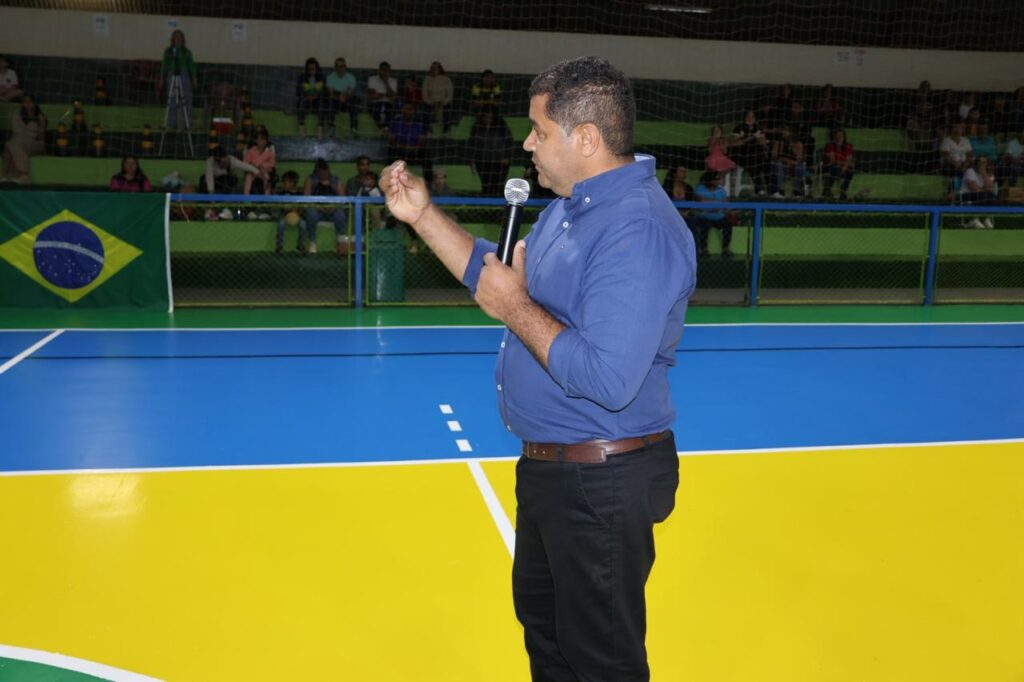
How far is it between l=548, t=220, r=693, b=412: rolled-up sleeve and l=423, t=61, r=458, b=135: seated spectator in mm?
13961

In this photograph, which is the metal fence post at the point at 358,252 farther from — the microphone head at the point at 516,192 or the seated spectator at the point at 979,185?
Answer: the seated spectator at the point at 979,185

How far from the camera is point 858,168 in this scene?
16.5 metres

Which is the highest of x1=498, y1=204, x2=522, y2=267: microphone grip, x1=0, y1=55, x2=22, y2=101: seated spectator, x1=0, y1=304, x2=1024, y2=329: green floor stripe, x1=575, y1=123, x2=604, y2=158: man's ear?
x1=0, y1=55, x2=22, y2=101: seated spectator

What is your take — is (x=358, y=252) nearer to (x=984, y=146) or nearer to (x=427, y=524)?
(x=427, y=524)

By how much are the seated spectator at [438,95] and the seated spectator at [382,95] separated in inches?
22.7

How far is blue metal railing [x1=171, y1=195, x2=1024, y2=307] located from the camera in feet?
38.7

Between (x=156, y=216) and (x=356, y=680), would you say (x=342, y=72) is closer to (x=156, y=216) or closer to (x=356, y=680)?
(x=156, y=216)

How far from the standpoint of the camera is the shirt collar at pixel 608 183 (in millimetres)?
2375

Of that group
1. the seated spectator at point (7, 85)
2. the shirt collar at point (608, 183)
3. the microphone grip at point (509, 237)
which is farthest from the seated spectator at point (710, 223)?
the microphone grip at point (509, 237)

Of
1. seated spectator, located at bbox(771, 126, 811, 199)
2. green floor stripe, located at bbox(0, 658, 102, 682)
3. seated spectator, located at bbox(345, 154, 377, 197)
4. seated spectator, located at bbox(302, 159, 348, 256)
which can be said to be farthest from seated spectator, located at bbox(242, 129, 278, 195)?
green floor stripe, located at bbox(0, 658, 102, 682)

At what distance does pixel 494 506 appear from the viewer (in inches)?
198

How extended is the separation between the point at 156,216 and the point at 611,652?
10.3 metres

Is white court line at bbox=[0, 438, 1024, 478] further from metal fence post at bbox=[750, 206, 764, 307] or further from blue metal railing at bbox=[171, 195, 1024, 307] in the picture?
metal fence post at bbox=[750, 206, 764, 307]

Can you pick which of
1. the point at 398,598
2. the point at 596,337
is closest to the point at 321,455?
the point at 398,598
